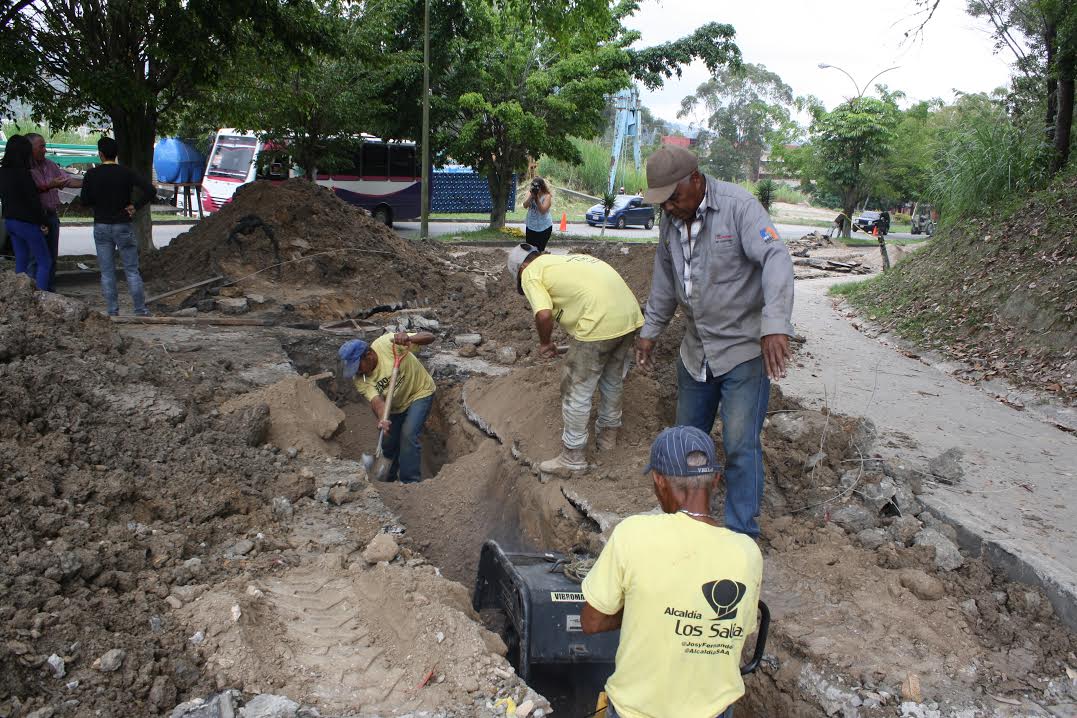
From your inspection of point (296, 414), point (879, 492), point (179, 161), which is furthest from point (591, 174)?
point (879, 492)

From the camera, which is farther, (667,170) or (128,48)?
(128,48)

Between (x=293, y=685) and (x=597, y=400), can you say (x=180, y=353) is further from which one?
(x=293, y=685)

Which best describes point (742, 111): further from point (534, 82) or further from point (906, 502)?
point (906, 502)

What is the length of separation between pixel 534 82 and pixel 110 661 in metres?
16.1

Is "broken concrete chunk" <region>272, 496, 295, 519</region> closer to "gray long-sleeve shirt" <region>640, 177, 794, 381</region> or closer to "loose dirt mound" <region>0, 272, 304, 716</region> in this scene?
"loose dirt mound" <region>0, 272, 304, 716</region>

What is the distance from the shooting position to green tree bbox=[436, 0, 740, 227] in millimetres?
17016

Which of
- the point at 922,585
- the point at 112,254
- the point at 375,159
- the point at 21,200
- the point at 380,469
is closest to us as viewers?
the point at 922,585

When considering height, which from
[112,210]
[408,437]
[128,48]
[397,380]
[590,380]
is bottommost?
[408,437]

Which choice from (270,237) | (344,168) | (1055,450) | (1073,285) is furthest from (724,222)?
(344,168)

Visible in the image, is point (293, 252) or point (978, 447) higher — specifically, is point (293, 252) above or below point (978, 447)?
above

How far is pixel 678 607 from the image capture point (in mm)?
2086

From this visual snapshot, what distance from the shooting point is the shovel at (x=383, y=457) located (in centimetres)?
569

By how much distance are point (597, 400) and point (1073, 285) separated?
553 cm

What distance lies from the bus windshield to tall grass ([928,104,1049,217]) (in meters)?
14.9
